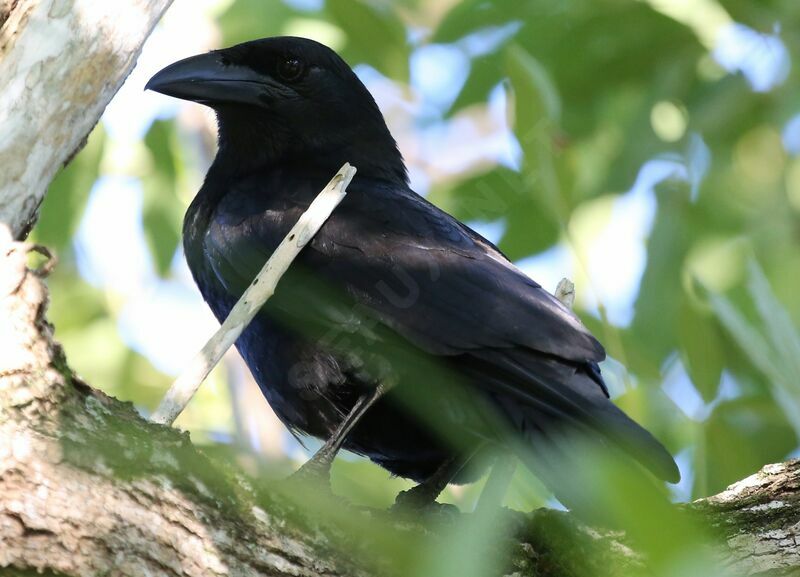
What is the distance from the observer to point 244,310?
272 centimetres

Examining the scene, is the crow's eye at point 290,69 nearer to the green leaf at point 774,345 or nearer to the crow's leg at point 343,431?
the crow's leg at point 343,431

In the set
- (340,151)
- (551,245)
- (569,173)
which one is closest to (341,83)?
(340,151)

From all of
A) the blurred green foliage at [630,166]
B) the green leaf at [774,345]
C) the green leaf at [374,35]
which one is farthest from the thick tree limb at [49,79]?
the green leaf at [774,345]

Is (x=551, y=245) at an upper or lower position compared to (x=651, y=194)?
lower

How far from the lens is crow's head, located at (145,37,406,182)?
4.13m

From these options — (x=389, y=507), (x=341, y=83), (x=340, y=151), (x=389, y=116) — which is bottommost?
(x=389, y=507)

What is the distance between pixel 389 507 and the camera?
11.3 ft

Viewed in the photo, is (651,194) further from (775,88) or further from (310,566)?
(310,566)

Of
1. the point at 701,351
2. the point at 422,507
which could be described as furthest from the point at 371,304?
the point at 701,351

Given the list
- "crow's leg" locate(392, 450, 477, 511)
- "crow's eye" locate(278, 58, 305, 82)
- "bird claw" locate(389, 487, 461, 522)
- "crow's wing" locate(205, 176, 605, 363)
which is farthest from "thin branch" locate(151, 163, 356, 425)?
"crow's eye" locate(278, 58, 305, 82)

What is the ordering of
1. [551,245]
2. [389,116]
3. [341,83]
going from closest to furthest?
[551,245] < [341,83] < [389,116]

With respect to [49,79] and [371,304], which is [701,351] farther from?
[49,79]

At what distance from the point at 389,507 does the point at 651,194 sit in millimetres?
1648

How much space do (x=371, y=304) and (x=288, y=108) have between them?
125 cm
